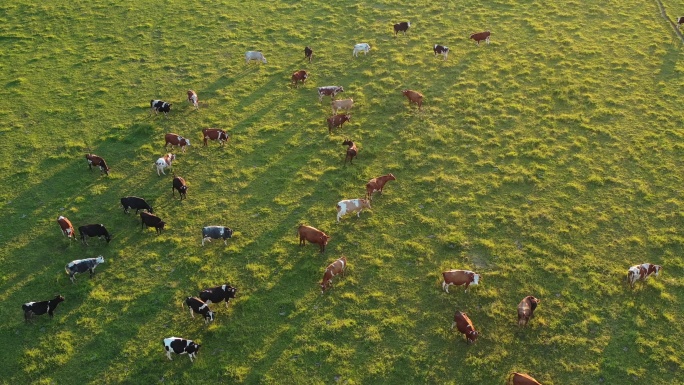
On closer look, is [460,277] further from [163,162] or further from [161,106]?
[161,106]

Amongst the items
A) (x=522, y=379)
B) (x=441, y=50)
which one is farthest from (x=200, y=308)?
(x=441, y=50)

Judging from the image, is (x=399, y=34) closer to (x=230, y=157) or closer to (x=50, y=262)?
(x=230, y=157)

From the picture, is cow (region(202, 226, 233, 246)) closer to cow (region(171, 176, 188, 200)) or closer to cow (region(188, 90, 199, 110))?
cow (region(171, 176, 188, 200))

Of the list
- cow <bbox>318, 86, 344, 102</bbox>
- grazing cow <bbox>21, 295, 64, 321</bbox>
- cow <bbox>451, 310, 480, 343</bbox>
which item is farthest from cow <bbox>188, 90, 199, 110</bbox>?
cow <bbox>451, 310, 480, 343</bbox>

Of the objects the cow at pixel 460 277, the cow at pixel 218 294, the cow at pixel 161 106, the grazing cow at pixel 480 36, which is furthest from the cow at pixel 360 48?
the cow at pixel 218 294

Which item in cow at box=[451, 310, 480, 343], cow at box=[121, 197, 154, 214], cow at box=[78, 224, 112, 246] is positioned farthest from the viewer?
cow at box=[121, 197, 154, 214]
